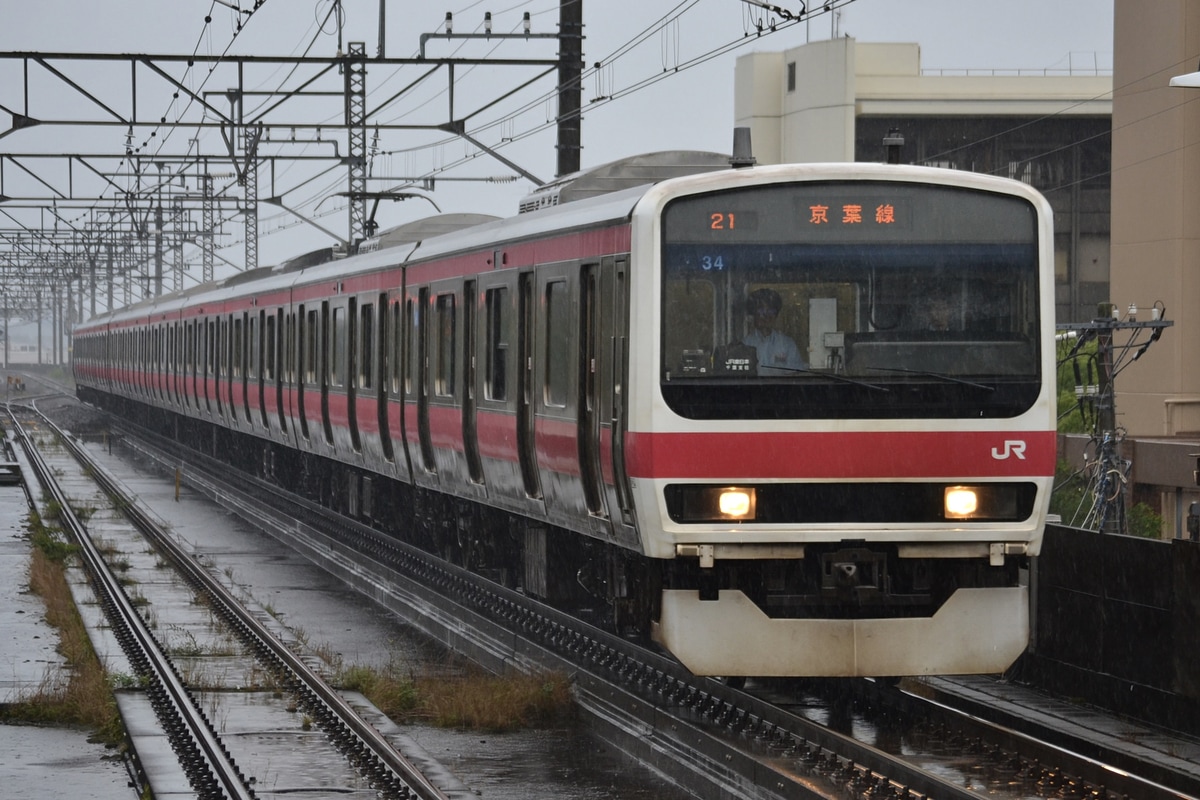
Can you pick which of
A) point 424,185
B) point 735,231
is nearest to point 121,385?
point 424,185

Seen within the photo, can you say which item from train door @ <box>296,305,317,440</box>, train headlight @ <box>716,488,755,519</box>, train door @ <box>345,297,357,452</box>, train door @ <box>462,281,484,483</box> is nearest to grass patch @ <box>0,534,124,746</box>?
train door @ <box>462,281,484,483</box>

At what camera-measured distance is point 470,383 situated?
14.5 meters

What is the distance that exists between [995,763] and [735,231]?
2915mm

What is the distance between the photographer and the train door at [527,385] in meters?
12.6

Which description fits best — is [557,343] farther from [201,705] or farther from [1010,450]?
[1010,450]

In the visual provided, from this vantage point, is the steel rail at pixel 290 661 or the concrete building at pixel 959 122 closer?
the steel rail at pixel 290 661

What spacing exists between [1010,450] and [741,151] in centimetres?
213

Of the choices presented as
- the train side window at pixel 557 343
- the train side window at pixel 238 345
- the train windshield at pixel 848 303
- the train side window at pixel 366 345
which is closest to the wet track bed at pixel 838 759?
the train windshield at pixel 848 303

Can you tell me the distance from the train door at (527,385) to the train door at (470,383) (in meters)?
1.40

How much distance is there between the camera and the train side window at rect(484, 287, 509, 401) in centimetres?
1341

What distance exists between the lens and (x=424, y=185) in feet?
127

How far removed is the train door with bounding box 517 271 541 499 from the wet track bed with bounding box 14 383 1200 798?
1.96 meters

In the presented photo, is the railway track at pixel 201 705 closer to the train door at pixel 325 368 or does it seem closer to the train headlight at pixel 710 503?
the train headlight at pixel 710 503

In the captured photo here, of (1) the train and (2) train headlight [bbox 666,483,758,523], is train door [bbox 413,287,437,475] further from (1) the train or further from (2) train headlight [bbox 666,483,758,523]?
(2) train headlight [bbox 666,483,758,523]
